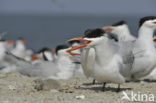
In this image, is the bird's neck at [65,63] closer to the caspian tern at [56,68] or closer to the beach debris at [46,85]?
the caspian tern at [56,68]

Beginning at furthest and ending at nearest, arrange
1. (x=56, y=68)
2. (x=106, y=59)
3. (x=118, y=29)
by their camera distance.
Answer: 1. (x=118, y=29)
2. (x=56, y=68)
3. (x=106, y=59)

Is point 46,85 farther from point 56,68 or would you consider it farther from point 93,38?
point 56,68

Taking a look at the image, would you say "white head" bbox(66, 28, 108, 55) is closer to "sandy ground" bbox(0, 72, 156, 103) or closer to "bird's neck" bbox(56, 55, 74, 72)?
"sandy ground" bbox(0, 72, 156, 103)

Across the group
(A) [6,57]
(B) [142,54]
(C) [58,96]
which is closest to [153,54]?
(B) [142,54]

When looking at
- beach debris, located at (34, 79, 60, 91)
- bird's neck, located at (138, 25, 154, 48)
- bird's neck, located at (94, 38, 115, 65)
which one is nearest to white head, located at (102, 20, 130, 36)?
bird's neck, located at (138, 25, 154, 48)

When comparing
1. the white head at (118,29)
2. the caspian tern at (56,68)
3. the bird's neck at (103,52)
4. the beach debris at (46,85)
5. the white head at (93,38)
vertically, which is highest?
the white head at (118,29)

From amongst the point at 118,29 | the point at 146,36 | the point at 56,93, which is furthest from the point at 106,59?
the point at 118,29

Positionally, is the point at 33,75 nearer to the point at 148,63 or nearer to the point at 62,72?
the point at 62,72

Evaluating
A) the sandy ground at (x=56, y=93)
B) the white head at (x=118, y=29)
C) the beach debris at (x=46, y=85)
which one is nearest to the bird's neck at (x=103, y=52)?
the sandy ground at (x=56, y=93)

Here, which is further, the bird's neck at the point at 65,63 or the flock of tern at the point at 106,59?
the bird's neck at the point at 65,63

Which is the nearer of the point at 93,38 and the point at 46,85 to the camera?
the point at 93,38

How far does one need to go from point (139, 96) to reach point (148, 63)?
6.00 feet

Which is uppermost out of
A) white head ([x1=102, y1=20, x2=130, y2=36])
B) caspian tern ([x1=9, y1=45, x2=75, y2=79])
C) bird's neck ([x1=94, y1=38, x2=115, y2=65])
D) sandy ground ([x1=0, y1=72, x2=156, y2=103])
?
white head ([x1=102, y1=20, x2=130, y2=36])

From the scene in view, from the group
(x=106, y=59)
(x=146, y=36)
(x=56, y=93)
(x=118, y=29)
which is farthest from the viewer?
(x=118, y=29)
